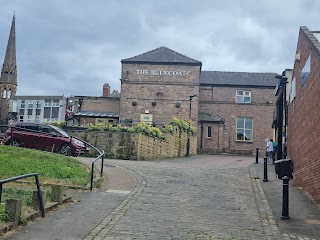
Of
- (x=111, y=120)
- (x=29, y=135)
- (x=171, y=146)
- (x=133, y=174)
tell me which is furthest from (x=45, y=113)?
(x=133, y=174)

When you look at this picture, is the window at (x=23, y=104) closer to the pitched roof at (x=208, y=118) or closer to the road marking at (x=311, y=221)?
the pitched roof at (x=208, y=118)

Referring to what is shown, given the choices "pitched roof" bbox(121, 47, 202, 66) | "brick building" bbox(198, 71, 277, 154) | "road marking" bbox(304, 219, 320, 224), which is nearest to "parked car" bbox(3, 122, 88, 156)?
"road marking" bbox(304, 219, 320, 224)

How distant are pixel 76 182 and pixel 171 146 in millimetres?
17489

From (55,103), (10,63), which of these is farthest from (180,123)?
(10,63)

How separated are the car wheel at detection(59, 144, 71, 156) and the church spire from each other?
2796 inches

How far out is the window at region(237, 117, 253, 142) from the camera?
146 feet

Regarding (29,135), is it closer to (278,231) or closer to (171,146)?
(171,146)

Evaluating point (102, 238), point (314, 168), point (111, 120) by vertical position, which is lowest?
point (102, 238)

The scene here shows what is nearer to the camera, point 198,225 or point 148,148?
point 198,225

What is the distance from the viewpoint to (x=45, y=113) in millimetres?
70750

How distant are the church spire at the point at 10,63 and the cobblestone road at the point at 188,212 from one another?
77.3 meters

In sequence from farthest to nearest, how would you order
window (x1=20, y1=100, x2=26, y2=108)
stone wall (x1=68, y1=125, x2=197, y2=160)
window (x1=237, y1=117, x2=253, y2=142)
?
window (x1=20, y1=100, x2=26, y2=108)
window (x1=237, y1=117, x2=253, y2=142)
stone wall (x1=68, y1=125, x2=197, y2=160)

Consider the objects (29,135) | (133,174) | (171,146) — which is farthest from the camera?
(171,146)

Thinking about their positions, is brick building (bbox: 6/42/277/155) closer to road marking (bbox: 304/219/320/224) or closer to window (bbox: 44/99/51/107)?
window (bbox: 44/99/51/107)
